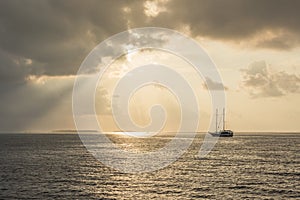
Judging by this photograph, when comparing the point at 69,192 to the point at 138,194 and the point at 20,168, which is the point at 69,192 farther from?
the point at 20,168

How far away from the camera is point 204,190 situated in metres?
75.7

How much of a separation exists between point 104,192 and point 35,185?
16416mm

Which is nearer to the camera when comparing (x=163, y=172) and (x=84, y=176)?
(x=84, y=176)

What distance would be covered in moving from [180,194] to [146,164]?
49.2 m

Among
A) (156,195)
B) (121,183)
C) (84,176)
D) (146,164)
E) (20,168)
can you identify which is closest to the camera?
(156,195)

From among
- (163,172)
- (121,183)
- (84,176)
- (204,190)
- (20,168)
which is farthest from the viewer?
(20,168)

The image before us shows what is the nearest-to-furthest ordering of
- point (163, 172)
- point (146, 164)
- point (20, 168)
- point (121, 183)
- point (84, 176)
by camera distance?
point (121, 183) < point (84, 176) < point (163, 172) < point (20, 168) < point (146, 164)

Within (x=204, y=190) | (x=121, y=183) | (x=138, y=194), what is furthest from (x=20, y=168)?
(x=204, y=190)

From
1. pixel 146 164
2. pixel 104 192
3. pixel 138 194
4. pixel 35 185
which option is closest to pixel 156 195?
pixel 138 194

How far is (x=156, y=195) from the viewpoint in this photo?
232 ft

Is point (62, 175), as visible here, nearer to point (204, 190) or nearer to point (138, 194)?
point (138, 194)

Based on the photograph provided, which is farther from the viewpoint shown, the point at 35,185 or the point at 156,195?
the point at 35,185

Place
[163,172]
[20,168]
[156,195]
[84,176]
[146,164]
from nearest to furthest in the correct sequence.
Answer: [156,195] < [84,176] < [163,172] < [20,168] < [146,164]

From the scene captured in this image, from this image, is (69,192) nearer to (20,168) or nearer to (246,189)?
(246,189)
